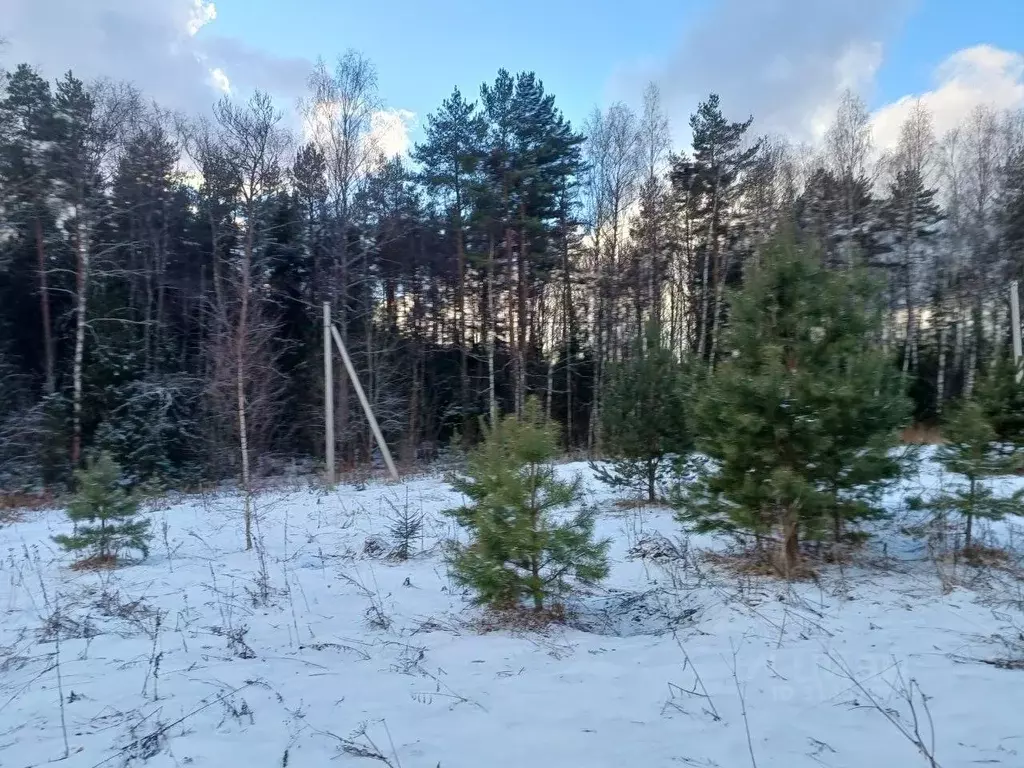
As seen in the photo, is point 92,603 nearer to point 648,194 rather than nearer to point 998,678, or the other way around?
point 998,678

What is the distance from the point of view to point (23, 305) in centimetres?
2411

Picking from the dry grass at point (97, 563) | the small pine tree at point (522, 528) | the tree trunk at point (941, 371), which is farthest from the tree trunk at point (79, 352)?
the tree trunk at point (941, 371)

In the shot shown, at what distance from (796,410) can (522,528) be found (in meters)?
2.88

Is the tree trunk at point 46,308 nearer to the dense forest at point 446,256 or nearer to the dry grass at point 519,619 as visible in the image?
the dense forest at point 446,256

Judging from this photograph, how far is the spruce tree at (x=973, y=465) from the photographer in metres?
6.85

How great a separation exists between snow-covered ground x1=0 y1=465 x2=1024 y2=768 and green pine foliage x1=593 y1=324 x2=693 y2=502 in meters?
3.01

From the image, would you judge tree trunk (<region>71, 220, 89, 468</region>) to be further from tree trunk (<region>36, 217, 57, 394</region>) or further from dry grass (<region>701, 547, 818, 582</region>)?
dry grass (<region>701, 547, 818, 582</region>)

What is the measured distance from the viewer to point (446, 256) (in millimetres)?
27688

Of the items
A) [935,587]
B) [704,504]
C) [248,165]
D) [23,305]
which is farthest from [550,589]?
[23,305]

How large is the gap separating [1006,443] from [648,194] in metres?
21.0

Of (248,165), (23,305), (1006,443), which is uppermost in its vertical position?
(248,165)

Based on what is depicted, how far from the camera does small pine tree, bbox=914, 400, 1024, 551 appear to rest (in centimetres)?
685

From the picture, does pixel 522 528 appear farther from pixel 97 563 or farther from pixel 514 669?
pixel 97 563

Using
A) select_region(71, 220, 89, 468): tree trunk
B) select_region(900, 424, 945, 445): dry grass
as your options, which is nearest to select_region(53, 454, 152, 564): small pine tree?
select_region(900, 424, 945, 445): dry grass
